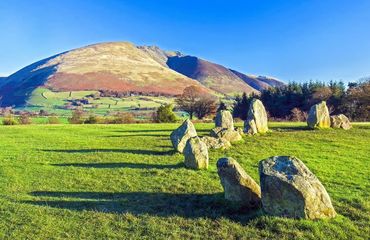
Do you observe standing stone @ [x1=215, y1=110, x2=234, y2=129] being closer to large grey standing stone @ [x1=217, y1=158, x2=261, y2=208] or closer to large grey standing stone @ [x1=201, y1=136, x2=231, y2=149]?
large grey standing stone @ [x1=201, y1=136, x2=231, y2=149]

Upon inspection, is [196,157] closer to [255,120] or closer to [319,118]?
[255,120]

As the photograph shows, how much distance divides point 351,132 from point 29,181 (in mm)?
25117

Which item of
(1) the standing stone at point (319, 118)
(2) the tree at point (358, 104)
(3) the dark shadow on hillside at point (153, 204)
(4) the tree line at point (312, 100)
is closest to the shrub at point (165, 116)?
(4) the tree line at point (312, 100)

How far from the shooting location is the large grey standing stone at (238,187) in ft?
42.9

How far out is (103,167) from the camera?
67.1ft

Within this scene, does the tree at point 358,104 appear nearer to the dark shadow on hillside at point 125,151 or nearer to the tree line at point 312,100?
the tree line at point 312,100

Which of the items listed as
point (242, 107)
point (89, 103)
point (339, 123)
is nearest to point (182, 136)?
point (339, 123)

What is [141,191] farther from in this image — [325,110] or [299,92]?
[299,92]

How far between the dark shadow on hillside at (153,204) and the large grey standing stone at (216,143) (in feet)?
34.7

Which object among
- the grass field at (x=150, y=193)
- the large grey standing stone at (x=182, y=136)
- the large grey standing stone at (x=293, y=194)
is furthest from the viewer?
the large grey standing stone at (x=182, y=136)

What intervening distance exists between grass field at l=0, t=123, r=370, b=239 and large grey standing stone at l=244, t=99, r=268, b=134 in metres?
3.58

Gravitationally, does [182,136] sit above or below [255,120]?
below

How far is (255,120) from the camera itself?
106 feet

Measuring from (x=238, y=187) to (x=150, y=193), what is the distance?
383 cm
